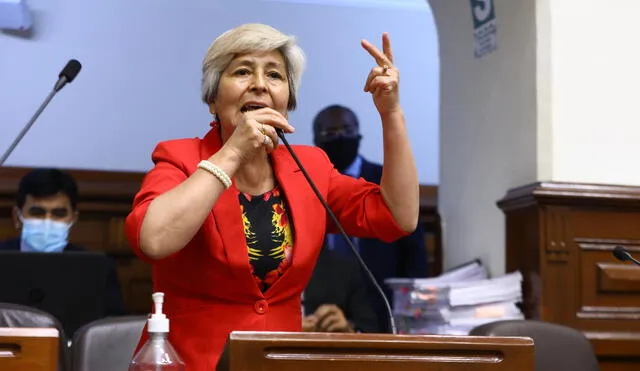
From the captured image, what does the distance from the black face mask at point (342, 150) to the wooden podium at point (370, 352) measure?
10.1ft

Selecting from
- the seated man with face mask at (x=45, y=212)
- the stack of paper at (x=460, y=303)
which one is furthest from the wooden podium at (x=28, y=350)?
the seated man with face mask at (x=45, y=212)

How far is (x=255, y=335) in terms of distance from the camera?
1239mm

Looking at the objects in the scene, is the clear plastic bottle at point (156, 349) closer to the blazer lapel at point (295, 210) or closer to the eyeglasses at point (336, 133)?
the blazer lapel at point (295, 210)

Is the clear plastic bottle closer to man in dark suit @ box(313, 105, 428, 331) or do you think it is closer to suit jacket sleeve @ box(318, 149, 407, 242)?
suit jacket sleeve @ box(318, 149, 407, 242)

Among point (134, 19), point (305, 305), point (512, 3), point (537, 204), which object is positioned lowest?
point (305, 305)

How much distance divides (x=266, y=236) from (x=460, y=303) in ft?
5.18

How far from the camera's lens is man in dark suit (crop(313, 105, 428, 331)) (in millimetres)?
4125

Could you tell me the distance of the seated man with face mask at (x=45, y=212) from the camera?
396 centimetres

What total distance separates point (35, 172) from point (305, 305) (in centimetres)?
119

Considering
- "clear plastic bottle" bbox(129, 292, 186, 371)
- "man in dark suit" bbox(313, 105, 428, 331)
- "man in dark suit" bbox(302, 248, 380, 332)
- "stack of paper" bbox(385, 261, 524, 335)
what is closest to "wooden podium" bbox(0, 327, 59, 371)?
"clear plastic bottle" bbox(129, 292, 186, 371)

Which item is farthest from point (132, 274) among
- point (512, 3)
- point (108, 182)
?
point (512, 3)

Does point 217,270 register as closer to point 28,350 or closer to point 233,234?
point 233,234

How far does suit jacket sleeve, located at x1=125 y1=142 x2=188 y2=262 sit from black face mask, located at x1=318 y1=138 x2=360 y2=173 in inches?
103

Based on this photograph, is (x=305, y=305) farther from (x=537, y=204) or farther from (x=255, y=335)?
(x=255, y=335)
